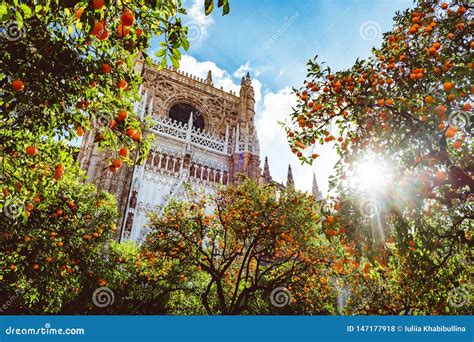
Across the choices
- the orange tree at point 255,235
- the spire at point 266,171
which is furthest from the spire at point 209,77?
the orange tree at point 255,235

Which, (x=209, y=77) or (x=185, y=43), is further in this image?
(x=209, y=77)

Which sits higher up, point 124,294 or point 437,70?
point 437,70

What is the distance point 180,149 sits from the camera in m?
23.7

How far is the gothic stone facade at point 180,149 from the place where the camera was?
63.8 ft

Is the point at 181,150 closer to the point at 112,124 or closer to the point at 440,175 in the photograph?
the point at 112,124

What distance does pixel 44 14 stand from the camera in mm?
4074

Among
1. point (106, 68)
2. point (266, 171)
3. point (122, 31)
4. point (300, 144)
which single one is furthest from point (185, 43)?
point (266, 171)

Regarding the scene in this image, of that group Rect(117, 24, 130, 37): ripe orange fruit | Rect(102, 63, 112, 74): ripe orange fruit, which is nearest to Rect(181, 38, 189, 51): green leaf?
Rect(117, 24, 130, 37): ripe orange fruit

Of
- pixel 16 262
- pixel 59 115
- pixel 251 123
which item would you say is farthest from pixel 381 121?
pixel 251 123

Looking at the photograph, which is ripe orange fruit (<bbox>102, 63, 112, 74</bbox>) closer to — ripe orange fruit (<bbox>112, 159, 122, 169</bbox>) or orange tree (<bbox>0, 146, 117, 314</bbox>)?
ripe orange fruit (<bbox>112, 159, 122, 169</bbox>)

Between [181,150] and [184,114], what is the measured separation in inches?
289

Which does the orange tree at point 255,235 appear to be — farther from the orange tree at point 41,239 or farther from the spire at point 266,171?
the spire at point 266,171

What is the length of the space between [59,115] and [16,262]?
5201 mm

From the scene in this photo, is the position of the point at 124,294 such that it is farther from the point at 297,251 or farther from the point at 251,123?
the point at 251,123
